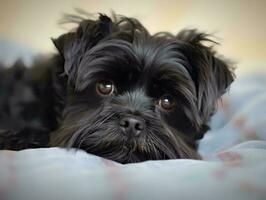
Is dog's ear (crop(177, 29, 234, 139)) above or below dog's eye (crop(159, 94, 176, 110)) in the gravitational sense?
above

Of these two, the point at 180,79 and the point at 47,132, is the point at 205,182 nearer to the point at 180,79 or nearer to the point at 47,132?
the point at 180,79

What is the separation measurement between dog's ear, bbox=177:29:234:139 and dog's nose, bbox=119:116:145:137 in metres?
0.43

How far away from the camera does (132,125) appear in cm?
189

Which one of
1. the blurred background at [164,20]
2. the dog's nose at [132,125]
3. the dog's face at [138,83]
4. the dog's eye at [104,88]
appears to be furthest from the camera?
the blurred background at [164,20]

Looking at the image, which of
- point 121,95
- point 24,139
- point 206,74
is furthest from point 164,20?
point 24,139

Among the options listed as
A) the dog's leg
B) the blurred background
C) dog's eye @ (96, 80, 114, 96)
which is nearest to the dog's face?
dog's eye @ (96, 80, 114, 96)

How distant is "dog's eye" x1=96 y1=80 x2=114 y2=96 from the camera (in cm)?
218

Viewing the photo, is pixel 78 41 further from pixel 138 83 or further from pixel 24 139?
pixel 24 139

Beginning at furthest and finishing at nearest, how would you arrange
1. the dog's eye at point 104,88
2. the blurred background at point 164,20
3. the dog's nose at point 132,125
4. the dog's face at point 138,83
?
the blurred background at point 164,20
the dog's eye at point 104,88
the dog's face at point 138,83
the dog's nose at point 132,125

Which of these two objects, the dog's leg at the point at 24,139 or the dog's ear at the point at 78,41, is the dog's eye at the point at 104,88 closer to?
the dog's ear at the point at 78,41

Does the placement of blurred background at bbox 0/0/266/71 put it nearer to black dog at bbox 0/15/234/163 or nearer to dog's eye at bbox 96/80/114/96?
black dog at bbox 0/15/234/163

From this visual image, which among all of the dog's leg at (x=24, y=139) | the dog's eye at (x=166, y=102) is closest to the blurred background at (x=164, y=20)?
the dog's leg at (x=24, y=139)

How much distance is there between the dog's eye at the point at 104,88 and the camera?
7.16 ft

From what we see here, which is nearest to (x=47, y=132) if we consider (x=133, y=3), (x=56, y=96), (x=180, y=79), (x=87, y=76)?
(x=56, y=96)
